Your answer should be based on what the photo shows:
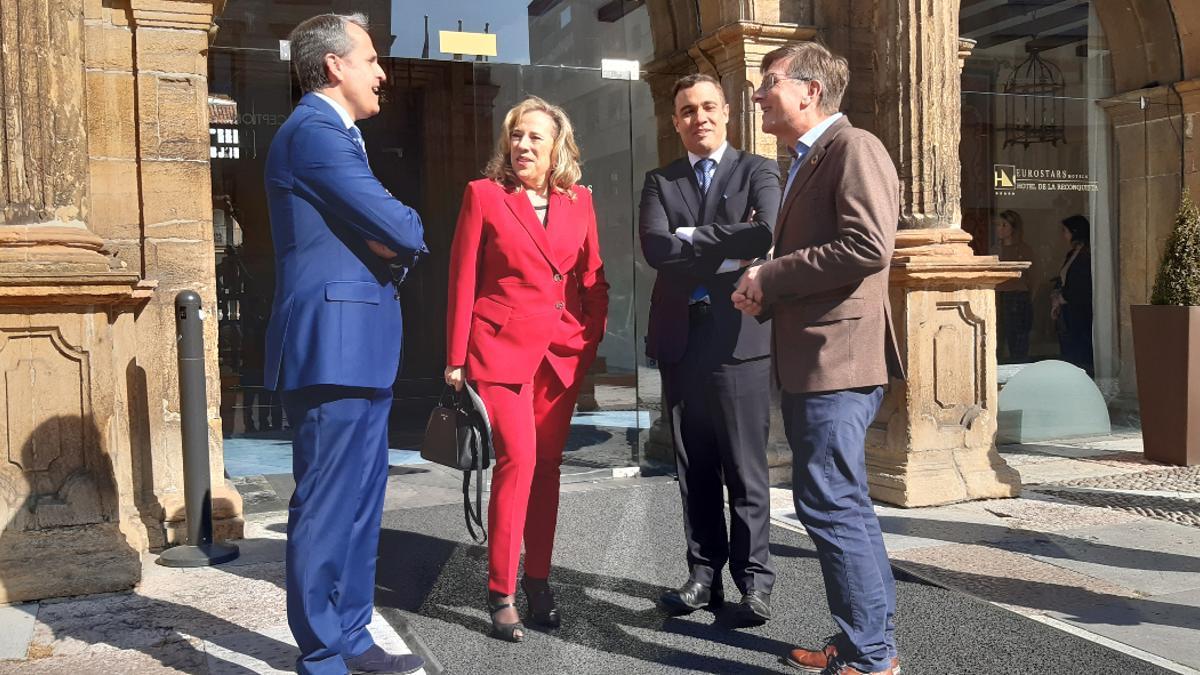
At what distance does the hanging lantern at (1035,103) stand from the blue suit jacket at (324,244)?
742 centimetres

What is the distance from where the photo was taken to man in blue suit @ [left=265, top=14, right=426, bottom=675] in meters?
3.18

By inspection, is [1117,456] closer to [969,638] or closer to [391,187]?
[969,638]

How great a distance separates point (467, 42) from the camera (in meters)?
7.12

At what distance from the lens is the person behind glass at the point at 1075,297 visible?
375 inches

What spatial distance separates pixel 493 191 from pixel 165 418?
2.68 meters

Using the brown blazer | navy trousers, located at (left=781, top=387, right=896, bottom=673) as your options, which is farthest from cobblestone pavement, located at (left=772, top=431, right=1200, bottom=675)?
the brown blazer

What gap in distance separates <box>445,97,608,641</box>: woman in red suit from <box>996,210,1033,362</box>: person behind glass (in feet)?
20.2

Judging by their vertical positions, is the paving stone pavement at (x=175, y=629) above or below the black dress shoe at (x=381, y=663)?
below

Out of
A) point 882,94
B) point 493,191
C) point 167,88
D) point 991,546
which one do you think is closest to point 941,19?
point 882,94

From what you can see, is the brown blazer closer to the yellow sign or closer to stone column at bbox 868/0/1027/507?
stone column at bbox 868/0/1027/507

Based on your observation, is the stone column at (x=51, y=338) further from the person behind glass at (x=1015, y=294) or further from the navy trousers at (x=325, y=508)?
the person behind glass at (x=1015, y=294)

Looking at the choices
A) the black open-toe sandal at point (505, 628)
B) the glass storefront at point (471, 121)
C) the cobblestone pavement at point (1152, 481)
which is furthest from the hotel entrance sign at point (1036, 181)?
the black open-toe sandal at point (505, 628)

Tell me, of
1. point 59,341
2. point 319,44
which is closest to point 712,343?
point 319,44

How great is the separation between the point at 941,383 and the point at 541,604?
137 inches
